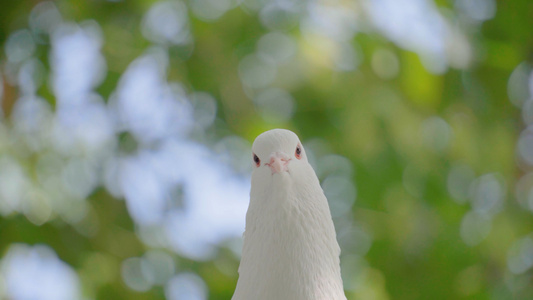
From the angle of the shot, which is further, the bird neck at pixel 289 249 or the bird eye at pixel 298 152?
the bird eye at pixel 298 152

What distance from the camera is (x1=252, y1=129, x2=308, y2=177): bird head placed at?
0.68 meters

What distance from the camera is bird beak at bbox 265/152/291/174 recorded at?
68 centimetres

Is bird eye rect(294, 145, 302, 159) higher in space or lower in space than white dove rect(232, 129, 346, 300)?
higher

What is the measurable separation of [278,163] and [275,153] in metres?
0.01

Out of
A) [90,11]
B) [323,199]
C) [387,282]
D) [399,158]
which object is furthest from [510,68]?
[323,199]

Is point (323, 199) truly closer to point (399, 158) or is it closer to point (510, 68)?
point (399, 158)

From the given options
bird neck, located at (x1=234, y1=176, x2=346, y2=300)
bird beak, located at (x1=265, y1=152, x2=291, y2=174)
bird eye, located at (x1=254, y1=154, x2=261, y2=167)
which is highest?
bird eye, located at (x1=254, y1=154, x2=261, y2=167)

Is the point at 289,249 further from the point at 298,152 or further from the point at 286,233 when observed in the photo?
the point at 298,152

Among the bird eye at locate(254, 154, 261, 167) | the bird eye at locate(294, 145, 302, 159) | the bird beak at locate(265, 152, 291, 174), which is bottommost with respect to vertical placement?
the bird beak at locate(265, 152, 291, 174)

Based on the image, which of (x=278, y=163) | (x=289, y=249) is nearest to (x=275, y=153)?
(x=278, y=163)

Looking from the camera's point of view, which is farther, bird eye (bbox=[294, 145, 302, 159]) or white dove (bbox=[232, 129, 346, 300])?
bird eye (bbox=[294, 145, 302, 159])

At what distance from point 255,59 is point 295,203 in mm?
1934

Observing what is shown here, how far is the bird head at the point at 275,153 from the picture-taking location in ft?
2.23

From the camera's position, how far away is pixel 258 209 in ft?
2.23
